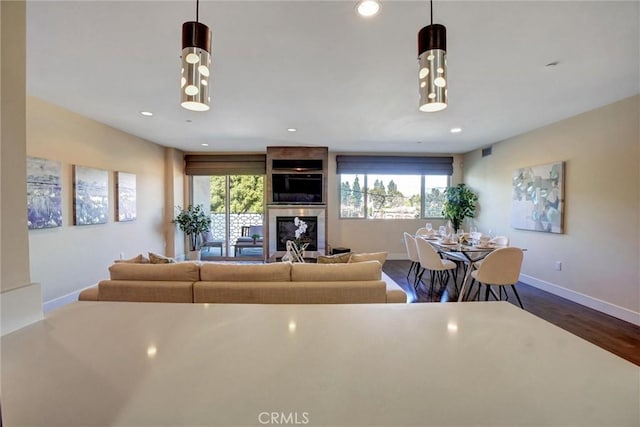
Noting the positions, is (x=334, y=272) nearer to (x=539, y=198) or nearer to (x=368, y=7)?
(x=368, y=7)

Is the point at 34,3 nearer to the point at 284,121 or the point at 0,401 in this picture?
the point at 0,401

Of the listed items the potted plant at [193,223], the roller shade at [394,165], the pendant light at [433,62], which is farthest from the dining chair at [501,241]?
the potted plant at [193,223]

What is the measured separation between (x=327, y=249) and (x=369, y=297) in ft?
12.5

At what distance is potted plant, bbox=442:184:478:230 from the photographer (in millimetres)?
5867

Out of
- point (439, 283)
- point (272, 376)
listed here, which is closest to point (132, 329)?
point (272, 376)

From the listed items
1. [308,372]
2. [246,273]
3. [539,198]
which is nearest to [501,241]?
[539,198]

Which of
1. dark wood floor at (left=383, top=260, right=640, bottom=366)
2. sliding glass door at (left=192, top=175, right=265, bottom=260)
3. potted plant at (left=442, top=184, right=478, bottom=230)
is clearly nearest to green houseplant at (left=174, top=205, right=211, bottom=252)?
sliding glass door at (left=192, top=175, right=265, bottom=260)

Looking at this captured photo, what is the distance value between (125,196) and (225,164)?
2.21m

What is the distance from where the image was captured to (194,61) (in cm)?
109

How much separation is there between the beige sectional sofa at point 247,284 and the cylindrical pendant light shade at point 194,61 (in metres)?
1.51

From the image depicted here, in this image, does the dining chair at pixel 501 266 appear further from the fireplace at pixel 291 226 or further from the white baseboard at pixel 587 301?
the fireplace at pixel 291 226

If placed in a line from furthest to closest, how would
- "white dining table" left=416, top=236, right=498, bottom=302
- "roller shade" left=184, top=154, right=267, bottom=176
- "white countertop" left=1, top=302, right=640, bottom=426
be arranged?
"roller shade" left=184, top=154, right=267, bottom=176 → "white dining table" left=416, top=236, right=498, bottom=302 → "white countertop" left=1, top=302, right=640, bottom=426

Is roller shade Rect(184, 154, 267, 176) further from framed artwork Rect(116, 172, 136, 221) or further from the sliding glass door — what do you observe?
framed artwork Rect(116, 172, 136, 221)

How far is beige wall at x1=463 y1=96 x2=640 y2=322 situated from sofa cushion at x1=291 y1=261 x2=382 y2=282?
3.09 meters
